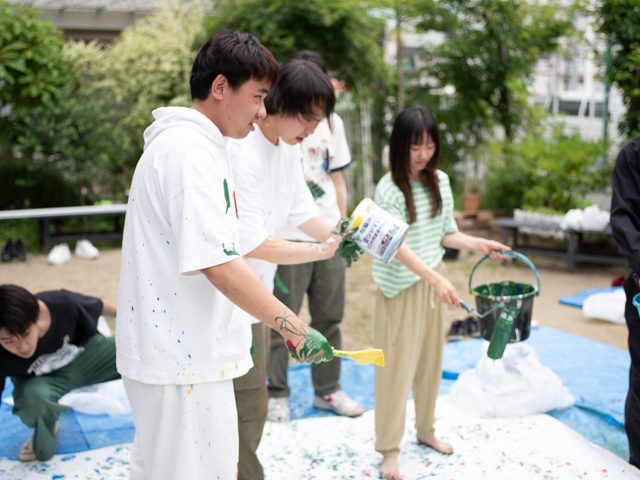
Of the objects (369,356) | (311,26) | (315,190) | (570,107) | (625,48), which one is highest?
(311,26)

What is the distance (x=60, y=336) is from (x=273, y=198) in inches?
46.2

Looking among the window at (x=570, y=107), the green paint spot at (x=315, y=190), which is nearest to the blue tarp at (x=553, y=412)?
the green paint spot at (x=315, y=190)

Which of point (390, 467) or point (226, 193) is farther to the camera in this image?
point (390, 467)

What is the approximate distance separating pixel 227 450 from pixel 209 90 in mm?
845

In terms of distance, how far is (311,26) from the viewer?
7.93 m

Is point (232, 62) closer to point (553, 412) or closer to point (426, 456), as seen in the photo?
point (426, 456)

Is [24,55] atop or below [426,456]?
atop

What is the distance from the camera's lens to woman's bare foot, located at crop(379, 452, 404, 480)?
2.72 m

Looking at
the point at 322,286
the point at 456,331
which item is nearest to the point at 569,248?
the point at 456,331

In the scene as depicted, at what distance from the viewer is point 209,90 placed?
1702 millimetres

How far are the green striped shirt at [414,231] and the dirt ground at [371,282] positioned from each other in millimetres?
1808

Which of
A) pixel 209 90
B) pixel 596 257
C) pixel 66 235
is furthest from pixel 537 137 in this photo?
pixel 209 90

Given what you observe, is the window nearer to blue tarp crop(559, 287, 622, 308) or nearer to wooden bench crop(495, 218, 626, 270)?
wooden bench crop(495, 218, 626, 270)

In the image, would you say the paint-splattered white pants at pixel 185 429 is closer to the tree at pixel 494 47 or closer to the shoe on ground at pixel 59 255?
the shoe on ground at pixel 59 255
